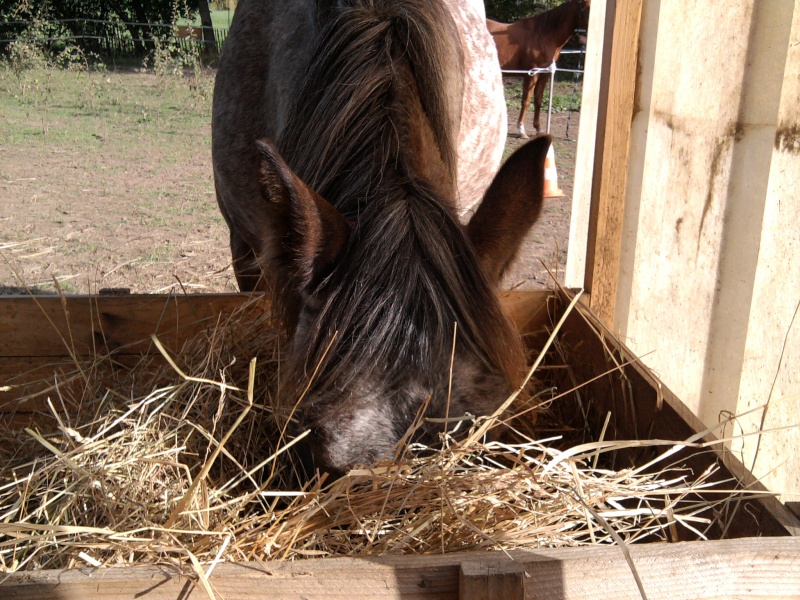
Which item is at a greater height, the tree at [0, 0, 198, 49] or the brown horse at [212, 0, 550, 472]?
the tree at [0, 0, 198, 49]

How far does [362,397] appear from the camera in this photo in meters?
1.51

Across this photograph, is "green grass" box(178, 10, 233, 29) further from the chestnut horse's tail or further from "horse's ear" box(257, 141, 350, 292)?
"horse's ear" box(257, 141, 350, 292)

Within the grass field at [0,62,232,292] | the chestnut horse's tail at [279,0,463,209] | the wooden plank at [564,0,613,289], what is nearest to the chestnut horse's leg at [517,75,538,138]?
the grass field at [0,62,232,292]

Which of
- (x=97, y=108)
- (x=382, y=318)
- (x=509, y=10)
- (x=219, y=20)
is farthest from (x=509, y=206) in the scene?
(x=219, y=20)

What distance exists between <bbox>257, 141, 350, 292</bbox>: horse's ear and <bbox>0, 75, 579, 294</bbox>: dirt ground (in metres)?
2.35

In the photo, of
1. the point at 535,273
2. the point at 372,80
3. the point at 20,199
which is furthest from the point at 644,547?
the point at 20,199

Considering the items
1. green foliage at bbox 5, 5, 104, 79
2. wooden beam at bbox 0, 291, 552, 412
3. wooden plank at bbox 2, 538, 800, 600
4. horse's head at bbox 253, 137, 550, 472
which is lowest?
wooden beam at bbox 0, 291, 552, 412

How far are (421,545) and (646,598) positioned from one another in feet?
1.67

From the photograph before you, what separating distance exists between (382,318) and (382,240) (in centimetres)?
18

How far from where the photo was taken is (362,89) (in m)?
1.92

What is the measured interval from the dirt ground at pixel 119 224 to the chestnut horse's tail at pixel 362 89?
6.36 ft

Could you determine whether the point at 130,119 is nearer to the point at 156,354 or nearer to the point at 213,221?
the point at 213,221

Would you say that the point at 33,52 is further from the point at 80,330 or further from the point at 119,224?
the point at 80,330

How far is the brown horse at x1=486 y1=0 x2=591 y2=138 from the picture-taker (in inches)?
456
